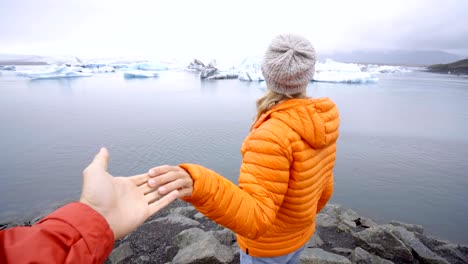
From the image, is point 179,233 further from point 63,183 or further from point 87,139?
point 87,139

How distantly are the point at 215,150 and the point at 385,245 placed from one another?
424 cm

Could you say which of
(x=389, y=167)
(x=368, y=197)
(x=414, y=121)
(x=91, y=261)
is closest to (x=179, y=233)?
(x=91, y=261)

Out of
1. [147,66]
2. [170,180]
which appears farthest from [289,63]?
[147,66]

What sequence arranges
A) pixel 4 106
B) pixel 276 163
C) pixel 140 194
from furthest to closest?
pixel 4 106
pixel 276 163
pixel 140 194

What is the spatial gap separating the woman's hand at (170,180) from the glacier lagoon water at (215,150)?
466 cm

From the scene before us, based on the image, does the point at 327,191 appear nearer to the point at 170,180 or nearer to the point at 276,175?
the point at 276,175

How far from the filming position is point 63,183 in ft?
17.9

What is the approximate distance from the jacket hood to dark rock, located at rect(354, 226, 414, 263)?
270 centimetres

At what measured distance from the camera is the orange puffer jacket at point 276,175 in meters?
0.96

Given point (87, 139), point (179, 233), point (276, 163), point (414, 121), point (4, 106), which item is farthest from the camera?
point (4, 106)

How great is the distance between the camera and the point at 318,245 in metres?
3.38

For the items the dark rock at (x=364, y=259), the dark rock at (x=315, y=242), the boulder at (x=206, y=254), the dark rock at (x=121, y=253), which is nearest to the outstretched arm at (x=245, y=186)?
the boulder at (x=206, y=254)

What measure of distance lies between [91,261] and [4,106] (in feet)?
45.1

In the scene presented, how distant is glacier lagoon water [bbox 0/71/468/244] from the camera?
16.6 feet
